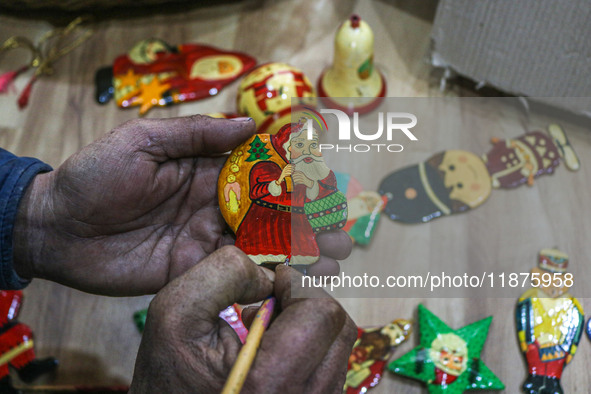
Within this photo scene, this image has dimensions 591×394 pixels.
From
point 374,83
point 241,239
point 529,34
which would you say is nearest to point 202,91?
point 374,83

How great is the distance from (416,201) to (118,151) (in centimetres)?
77

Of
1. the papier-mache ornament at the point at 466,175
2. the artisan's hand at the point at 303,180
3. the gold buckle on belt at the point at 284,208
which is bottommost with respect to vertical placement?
the papier-mache ornament at the point at 466,175

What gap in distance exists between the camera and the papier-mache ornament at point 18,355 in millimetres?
1225

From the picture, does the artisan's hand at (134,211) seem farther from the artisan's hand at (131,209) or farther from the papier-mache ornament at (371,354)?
the papier-mache ornament at (371,354)

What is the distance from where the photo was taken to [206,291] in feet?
2.60

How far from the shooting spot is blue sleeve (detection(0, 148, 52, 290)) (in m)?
1.05

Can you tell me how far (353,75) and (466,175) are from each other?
1.38 ft

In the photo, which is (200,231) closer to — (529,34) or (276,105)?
(276,105)

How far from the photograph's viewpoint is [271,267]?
39.8 inches

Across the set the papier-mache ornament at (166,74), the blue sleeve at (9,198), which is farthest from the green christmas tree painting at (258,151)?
the papier-mache ornament at (166,74)

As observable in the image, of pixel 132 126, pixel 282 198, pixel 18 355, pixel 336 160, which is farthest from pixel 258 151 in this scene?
pixel 18 355

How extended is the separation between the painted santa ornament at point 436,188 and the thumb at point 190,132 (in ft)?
1.75

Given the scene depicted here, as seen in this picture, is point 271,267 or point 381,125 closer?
point 271,267

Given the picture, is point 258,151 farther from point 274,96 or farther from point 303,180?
point 274,96
